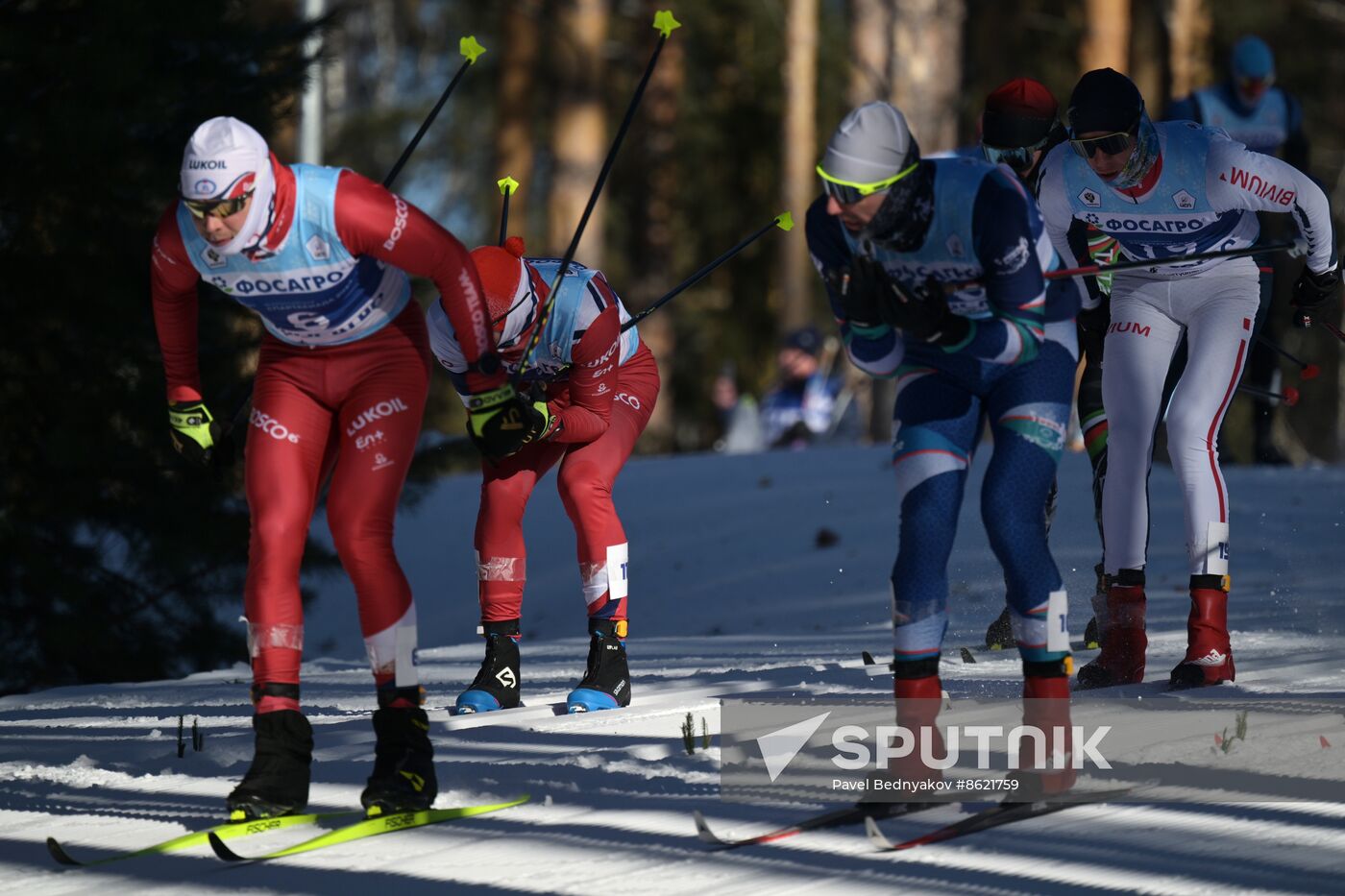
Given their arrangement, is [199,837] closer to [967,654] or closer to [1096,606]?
[1096,606]

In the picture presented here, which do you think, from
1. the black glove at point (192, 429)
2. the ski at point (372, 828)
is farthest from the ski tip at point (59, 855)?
the black glove at point (192, 429)

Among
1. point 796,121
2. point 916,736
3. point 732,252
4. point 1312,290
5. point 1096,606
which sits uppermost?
point 796,121

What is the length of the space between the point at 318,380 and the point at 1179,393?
3072 mm

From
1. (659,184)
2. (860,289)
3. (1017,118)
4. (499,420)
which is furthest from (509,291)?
(659,184)

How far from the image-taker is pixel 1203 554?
605 centimetres

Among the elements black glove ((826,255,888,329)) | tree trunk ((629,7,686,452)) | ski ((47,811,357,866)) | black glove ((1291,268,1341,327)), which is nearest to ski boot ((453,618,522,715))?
ski ((47,811,357,866))

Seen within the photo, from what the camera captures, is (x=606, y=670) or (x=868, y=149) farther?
(x=606, y=670)

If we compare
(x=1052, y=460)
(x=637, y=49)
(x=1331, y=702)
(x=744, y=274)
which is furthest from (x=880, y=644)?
(x=744, y=274)

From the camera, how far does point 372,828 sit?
440 cm

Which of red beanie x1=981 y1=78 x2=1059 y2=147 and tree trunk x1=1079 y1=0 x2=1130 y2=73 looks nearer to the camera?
red beanie x1=981 y1=78 x2=1059 y2=147

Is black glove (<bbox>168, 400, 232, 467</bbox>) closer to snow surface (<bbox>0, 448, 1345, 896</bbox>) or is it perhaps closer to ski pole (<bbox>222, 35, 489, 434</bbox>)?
ski pole (<bbox>222, 35, 489, 434</bbox>)

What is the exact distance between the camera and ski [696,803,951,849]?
4141 mm

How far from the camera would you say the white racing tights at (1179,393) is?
6074mm

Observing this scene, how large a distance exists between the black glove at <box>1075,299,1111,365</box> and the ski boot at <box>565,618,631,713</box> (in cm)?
212
